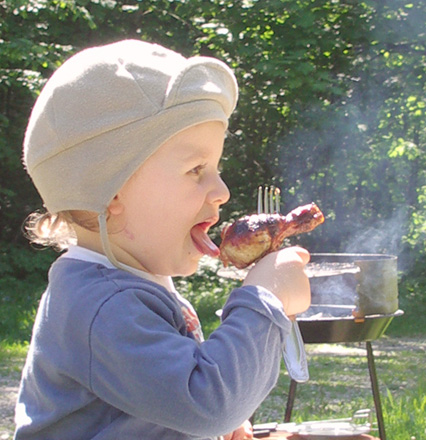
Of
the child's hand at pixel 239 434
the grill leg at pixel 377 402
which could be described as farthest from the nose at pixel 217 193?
the grill leg at pixel 377 402

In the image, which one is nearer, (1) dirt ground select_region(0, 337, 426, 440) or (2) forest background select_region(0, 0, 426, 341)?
(1) dirt ground select_region(0, 337, 426, 440)

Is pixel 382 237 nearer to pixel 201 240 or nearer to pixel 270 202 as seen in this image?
pixel 270 202

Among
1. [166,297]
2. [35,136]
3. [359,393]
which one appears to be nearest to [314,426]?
[166,297]

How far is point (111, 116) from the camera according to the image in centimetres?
158

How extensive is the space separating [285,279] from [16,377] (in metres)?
4.86

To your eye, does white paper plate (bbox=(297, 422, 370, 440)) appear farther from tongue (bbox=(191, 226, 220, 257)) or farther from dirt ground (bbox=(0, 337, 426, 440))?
dirt ground (bbox=(0, 337, 426, 440))

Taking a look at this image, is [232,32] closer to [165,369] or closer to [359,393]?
[359,393]

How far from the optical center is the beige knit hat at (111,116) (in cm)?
158

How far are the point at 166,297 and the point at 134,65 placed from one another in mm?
498

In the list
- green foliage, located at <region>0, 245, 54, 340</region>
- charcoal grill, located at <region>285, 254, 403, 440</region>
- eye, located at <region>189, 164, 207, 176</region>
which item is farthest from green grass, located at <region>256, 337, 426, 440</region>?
green foliage, located at <region>0, 245, 54, 340</region>

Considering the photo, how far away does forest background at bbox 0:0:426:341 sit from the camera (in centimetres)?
811

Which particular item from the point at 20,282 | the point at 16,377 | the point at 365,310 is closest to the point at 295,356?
the point at 365,310

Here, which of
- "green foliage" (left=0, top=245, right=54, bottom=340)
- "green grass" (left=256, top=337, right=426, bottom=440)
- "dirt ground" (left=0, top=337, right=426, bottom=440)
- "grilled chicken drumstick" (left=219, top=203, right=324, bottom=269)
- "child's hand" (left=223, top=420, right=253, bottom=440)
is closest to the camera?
"grilled chicken drumstick" (left=219, top=203, right=324, bottom=269)

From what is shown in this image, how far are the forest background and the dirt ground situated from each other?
45 cm
